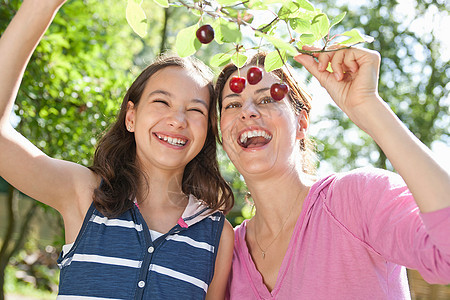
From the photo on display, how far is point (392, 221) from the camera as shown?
1.60 m

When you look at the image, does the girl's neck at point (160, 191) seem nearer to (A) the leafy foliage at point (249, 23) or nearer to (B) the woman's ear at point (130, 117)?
(B) the woman's ear at point (130, 117)

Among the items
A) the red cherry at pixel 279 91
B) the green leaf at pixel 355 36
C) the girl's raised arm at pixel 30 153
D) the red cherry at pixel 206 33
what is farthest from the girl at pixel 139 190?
the green leaf at pixel 355 36

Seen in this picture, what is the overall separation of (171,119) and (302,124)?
2.35 feet

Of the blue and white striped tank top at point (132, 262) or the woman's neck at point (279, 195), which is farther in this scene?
the woman's neck at point (279, 195)

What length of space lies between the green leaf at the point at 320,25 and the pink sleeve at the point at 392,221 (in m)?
0.60

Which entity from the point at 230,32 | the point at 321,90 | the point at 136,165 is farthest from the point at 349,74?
the point at 321,90

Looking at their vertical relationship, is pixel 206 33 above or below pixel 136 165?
above

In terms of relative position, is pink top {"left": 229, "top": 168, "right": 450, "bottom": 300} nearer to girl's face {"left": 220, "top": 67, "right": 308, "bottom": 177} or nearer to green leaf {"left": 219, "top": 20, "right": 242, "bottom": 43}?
girl's face {"left": 220, "top": 67, "right": 308, "bottom": 177}

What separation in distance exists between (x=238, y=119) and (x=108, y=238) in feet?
2.71

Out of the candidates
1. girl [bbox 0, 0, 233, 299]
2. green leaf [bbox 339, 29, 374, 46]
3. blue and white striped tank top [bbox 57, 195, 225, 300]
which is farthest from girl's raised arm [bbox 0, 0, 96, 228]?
green leaf [bbox 339, 29, 374, 46]

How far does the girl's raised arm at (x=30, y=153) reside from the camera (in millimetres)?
1634

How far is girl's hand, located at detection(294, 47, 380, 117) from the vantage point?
1573 mm

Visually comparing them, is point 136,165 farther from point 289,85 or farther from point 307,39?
point 307,39

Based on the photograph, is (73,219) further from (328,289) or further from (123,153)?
(328,289)
